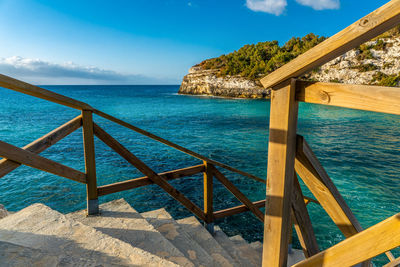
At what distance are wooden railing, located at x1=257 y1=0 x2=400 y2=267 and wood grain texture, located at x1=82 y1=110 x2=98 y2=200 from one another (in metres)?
2.24

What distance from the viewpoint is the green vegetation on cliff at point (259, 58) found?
63037 mm

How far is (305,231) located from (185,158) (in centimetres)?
1168

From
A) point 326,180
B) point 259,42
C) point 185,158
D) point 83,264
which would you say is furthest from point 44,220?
point 259,42

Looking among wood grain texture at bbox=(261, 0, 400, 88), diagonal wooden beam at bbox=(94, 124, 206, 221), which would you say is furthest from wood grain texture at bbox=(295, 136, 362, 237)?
diagonal wooden beam at bbox=(94, 124, 206, 221)

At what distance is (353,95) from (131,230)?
2811 mm

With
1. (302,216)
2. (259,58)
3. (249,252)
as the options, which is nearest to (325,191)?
(302,216)

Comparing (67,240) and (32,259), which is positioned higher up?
(32,259)

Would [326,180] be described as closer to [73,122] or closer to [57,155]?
[73,122]

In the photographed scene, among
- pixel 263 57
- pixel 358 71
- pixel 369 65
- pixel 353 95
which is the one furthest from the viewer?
pixel 263 57

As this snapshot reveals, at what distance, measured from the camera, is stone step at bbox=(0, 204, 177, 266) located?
83.4 inches

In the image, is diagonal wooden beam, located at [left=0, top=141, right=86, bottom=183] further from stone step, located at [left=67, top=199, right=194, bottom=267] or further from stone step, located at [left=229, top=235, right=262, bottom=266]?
stone step, located at [left=229, top=235, right=262, bottom=266]

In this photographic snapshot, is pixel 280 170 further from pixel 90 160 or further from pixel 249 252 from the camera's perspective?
pixel 249 252

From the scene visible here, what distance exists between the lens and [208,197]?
408cm

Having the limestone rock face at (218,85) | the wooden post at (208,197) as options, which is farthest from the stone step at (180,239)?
the limestone rock face at (218,85)
